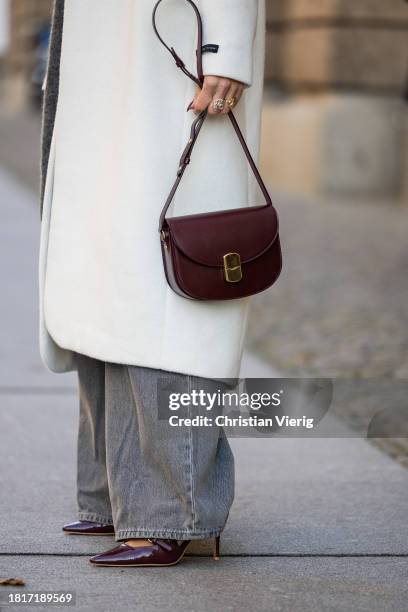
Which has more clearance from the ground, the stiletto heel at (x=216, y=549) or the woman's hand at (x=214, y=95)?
the woman's hand at (x=214, y=95)

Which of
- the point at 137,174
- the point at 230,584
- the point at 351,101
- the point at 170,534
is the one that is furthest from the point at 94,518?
the point at 351,101

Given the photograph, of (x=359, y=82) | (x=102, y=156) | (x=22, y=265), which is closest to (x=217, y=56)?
(x=102, y=156)

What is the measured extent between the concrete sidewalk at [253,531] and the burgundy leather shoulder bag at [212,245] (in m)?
0.67

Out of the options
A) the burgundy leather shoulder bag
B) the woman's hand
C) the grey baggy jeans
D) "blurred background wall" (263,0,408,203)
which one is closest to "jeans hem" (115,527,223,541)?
the grey baggy jeans

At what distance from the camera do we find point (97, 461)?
3.16 meters

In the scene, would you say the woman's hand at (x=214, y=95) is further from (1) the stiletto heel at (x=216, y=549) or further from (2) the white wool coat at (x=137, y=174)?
(1) the stiletto heel at (x=216, y=549)

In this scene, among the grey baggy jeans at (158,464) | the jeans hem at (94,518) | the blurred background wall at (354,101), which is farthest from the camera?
the blurred background wall at (354,101)

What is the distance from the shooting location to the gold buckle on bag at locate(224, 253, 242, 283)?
9.00 feet

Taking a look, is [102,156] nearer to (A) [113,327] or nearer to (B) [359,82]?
(A) [113,327]

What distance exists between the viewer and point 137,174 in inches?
109

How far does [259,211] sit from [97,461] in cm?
81

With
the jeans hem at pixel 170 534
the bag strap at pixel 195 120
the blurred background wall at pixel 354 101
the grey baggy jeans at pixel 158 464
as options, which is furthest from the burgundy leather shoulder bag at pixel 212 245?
the blurred background wall at pixel 354 101

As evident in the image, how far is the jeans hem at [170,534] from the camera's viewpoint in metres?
2.88

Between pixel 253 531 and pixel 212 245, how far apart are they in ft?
3.05
